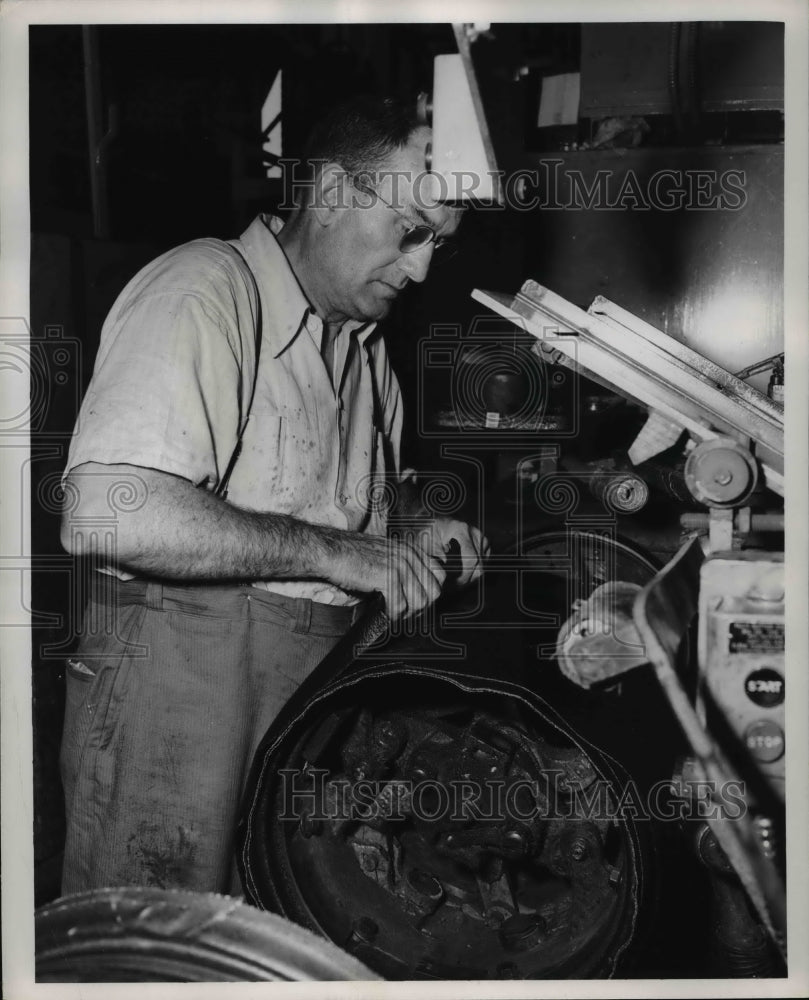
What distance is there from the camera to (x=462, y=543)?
1.25m

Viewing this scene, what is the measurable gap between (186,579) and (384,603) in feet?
0.84

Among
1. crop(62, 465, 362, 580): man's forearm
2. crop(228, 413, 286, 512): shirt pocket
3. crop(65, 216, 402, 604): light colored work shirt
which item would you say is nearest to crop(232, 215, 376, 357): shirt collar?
crop(65, 216, 402, 604): light colored work shirt

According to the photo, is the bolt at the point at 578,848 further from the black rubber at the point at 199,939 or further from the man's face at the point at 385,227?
the man's face at the point at 385,227

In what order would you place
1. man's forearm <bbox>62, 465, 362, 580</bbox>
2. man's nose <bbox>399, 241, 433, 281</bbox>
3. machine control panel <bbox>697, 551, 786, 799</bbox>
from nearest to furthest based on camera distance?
machine control panel <bbox>697, 551, 786, 799</bbox>, man's forearm <bbox>62, 465, 362, 580</bbox>, man's nose <bbox>399, 241, 433, 281</bbox>

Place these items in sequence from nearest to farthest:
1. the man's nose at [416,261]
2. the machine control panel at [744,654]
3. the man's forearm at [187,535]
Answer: the machine control panel at [744,654] < the man's forearm at [187,535] < the man's nose at [416,261]

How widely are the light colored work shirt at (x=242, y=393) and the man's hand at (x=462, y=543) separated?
15 centimetres

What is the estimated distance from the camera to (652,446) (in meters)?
1.06

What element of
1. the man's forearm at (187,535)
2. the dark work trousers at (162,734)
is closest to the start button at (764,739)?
the man's forearm at (187,535)

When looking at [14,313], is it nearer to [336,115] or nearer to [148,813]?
[336,115]

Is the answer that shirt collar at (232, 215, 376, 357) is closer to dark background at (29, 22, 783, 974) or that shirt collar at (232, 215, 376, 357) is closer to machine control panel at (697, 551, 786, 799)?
dark background at (29, 22, 783, 974)

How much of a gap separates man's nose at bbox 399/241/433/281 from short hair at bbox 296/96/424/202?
0.41 ft

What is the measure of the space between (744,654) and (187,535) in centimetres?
65

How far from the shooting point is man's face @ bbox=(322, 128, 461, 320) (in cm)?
122

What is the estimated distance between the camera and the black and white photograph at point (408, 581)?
991 millimetres
